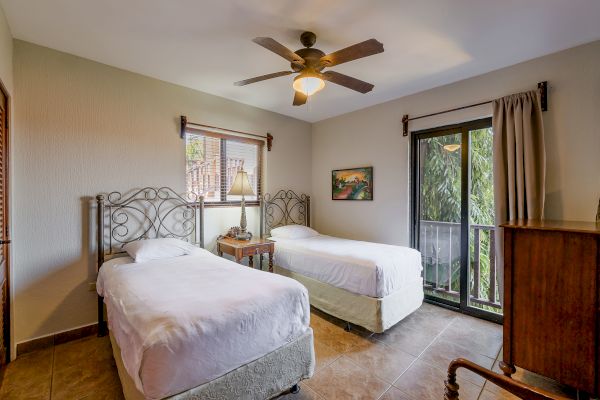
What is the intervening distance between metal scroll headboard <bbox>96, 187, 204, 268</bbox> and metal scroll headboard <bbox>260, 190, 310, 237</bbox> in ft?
3.30

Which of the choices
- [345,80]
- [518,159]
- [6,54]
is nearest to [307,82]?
[345,80]

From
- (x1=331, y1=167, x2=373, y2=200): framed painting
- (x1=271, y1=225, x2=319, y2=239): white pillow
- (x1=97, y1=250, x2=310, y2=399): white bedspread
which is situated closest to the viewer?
(x1=97, y1=250, x2=310, y2=399): white bedspread

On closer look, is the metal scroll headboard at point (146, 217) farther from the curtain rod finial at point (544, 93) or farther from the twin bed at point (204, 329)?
the curtain rod finial at point (544, 93)

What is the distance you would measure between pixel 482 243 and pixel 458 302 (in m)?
0.74

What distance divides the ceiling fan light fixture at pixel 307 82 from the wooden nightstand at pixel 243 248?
1.76 metres

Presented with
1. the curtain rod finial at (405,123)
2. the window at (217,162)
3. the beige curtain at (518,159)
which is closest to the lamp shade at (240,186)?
the window at (217,162)

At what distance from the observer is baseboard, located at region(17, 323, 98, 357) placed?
7.50 ft

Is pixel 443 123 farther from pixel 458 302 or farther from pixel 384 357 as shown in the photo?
pixel 384 357

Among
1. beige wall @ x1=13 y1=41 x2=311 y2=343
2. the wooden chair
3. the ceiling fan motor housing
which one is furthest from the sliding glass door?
beige wall @ x1=13 y1=41 x2=311 y2=343

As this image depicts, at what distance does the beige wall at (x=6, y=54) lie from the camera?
1.91 metres

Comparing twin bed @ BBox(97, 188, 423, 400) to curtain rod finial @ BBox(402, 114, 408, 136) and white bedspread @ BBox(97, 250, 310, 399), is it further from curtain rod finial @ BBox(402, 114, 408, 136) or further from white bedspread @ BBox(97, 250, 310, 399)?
curtain rod finial @ BBox(402, 114, 408, 136)

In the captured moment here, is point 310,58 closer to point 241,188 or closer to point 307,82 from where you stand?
point 307,82

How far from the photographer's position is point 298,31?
2.09 meters

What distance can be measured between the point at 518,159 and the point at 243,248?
9.35 ft
